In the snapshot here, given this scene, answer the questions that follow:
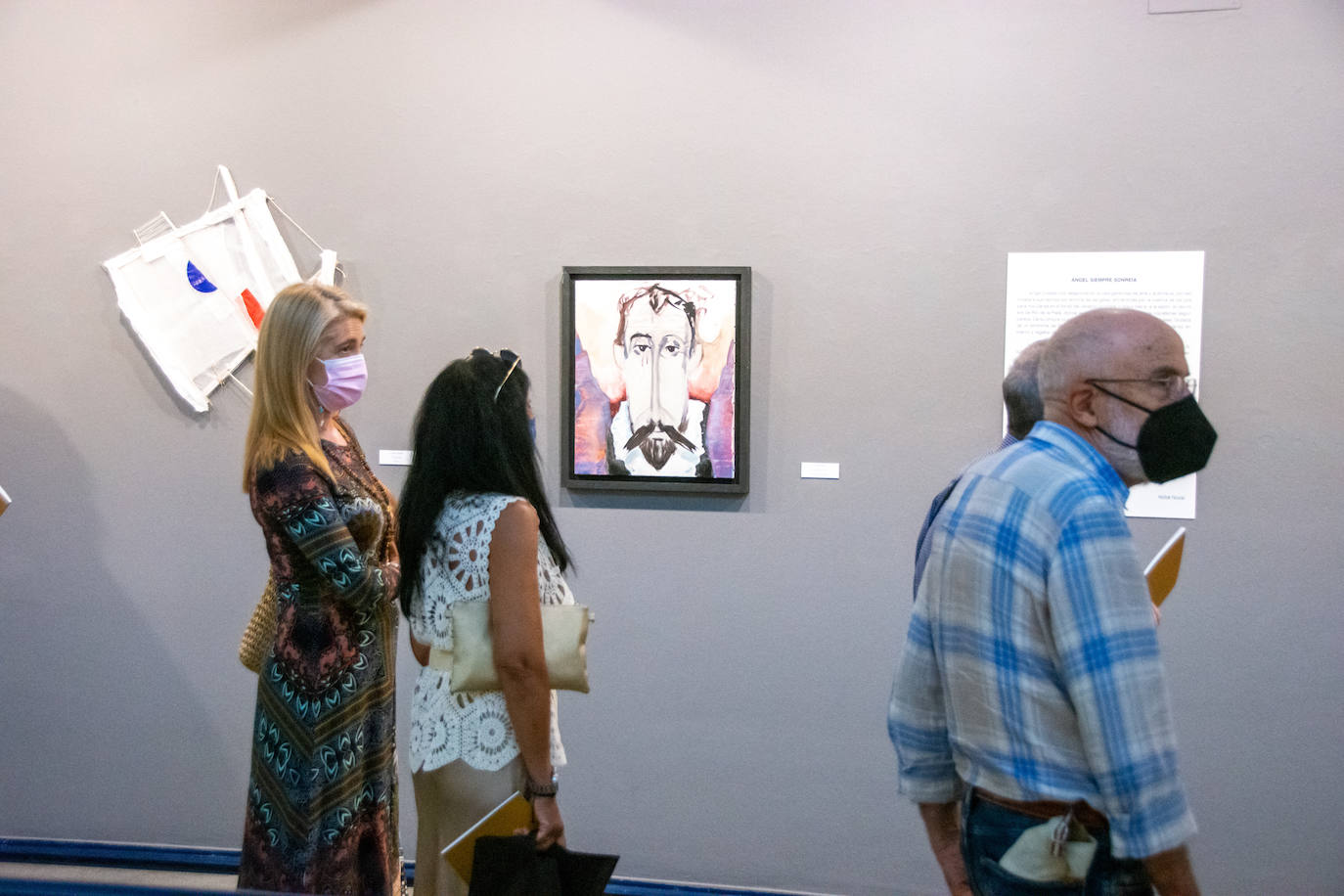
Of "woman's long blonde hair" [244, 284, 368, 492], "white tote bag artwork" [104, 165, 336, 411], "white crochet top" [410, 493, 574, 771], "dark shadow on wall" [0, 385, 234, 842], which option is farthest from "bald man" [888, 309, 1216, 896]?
"dark shadow on wall" [0, 385, 234, 842]

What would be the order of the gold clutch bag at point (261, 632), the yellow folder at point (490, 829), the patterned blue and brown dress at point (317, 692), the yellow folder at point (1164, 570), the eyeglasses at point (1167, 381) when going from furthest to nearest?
the gold clutch bag at point (261, 632), the patterned blue and brown dress at point (317, 692), the yellow folder at point (1164, 570), the yellow folder at point (490, 829), the eyeglasses at point (1167, 381)

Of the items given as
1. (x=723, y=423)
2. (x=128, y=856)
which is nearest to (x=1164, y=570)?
(x=723, y=423)

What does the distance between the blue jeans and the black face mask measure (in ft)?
1.69

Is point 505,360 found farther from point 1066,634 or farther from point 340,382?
point 1066,634

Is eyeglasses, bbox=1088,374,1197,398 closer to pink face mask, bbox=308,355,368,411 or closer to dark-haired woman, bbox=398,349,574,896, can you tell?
dark-haired woman, bbox=398,349,574,896

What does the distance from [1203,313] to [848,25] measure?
4.49 feet

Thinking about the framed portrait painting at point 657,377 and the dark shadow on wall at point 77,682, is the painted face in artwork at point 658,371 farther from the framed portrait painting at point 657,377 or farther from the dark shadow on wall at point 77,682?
the dark shadow on wall at point 77,682

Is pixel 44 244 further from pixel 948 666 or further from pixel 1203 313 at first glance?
pixel 1203 313

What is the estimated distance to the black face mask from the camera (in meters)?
1.43

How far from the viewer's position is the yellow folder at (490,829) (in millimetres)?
1791

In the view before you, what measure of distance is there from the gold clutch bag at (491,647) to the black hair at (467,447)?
184 mm

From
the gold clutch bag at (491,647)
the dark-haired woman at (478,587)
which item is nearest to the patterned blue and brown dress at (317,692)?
the dark-haired woman at (478,587)

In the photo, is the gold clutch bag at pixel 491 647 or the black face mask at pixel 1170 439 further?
the gold clutch bag at pixel 491 647

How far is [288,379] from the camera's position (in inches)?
86.0
